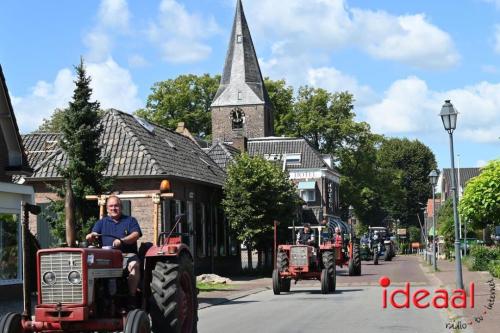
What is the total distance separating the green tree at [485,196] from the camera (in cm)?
3009

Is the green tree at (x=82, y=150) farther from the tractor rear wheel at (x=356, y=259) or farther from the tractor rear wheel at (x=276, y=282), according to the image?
the tractor rear wheel at (x=356, y=259)

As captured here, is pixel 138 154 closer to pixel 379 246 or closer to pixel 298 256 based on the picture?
pixel 298 256

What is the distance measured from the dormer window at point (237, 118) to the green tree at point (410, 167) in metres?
22.8

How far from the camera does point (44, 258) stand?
9656mm

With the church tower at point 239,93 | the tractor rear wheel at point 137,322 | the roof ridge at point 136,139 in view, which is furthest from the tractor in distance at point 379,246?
the tractor rear wheel at point 137,322

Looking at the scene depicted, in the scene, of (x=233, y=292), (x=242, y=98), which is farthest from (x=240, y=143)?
(x=242, y=98)

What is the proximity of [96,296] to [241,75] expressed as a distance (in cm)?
7351

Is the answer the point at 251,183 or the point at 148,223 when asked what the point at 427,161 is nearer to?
the point at 251,183

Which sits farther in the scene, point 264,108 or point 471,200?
point 264,108

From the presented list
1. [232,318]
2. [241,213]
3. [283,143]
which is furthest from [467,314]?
[283,143]

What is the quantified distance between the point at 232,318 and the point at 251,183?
19.4m

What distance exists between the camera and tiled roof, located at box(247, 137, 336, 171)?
7306 cm

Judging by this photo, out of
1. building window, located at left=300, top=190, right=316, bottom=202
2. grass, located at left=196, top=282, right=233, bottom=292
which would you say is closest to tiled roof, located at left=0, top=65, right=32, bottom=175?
grass, located at left=196, top=282, right=233, bottom=292

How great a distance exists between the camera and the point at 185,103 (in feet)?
272
